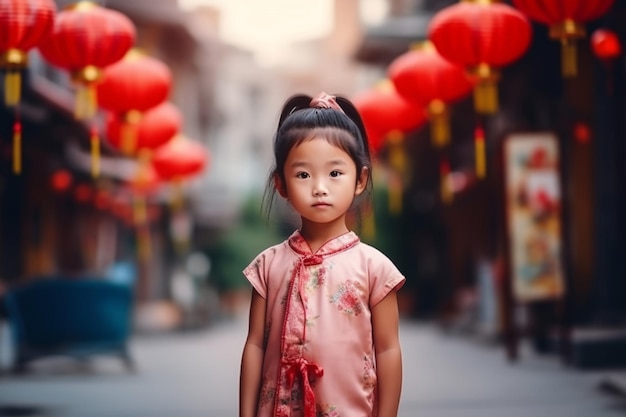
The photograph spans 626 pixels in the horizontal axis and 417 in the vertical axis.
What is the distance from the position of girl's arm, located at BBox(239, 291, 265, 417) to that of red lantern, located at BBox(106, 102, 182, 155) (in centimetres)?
Answer: 815

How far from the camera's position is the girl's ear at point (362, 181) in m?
3.69

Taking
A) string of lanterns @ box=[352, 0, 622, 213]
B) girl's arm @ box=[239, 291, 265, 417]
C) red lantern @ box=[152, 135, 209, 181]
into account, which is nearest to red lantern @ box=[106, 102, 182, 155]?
red lantern @ box=[152, 135, 209, 181]

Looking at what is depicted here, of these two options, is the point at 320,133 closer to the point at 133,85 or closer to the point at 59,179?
the point at 133,85

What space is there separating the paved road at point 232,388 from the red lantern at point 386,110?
2.97 m

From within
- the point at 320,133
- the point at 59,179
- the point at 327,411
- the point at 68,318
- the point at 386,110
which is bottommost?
the point at 68,318

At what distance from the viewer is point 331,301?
11.5 feet

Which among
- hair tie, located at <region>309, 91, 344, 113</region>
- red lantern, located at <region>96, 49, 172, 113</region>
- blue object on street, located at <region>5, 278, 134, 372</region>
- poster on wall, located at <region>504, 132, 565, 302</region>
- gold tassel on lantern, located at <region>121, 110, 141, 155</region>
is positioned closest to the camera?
hair tie, located at <region>309, 91, 344, 113</region>

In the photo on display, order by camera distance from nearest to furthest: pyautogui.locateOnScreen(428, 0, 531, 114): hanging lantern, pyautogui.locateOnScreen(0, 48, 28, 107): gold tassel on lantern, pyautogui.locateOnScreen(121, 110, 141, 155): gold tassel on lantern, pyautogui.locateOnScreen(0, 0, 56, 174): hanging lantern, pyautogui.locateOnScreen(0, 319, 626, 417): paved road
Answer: pyautogui.locateOnScreen(0, 0, 56, 174): hanging lantern
pyautogui.locateOnScreen(0, 48, 28, 107): gold tassel on lantern
pyautogui.locateOnScreen(428, 0, 531, 114): hanging lantern
pyautogui.locateOnScreen(0, 319, 626, 417): paved road
pyautogui.locateOnScreen(121, 110, 141, 155): gold tassel on lantern

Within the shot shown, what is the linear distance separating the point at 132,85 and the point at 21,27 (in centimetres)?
302

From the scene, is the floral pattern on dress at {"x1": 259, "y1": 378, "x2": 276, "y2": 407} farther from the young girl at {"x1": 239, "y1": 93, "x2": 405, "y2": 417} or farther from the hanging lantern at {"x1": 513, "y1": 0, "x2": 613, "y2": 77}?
the hanging lantern at {"x1": 513, "y1": 0, "x2": 613, "y2": 77}

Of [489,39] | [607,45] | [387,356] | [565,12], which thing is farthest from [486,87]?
[387,356]

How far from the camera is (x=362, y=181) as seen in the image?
12.2ft

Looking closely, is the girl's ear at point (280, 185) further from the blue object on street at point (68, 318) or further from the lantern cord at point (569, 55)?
the blue object on street at point (68, 318)

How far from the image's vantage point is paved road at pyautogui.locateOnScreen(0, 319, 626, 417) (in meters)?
8.94
